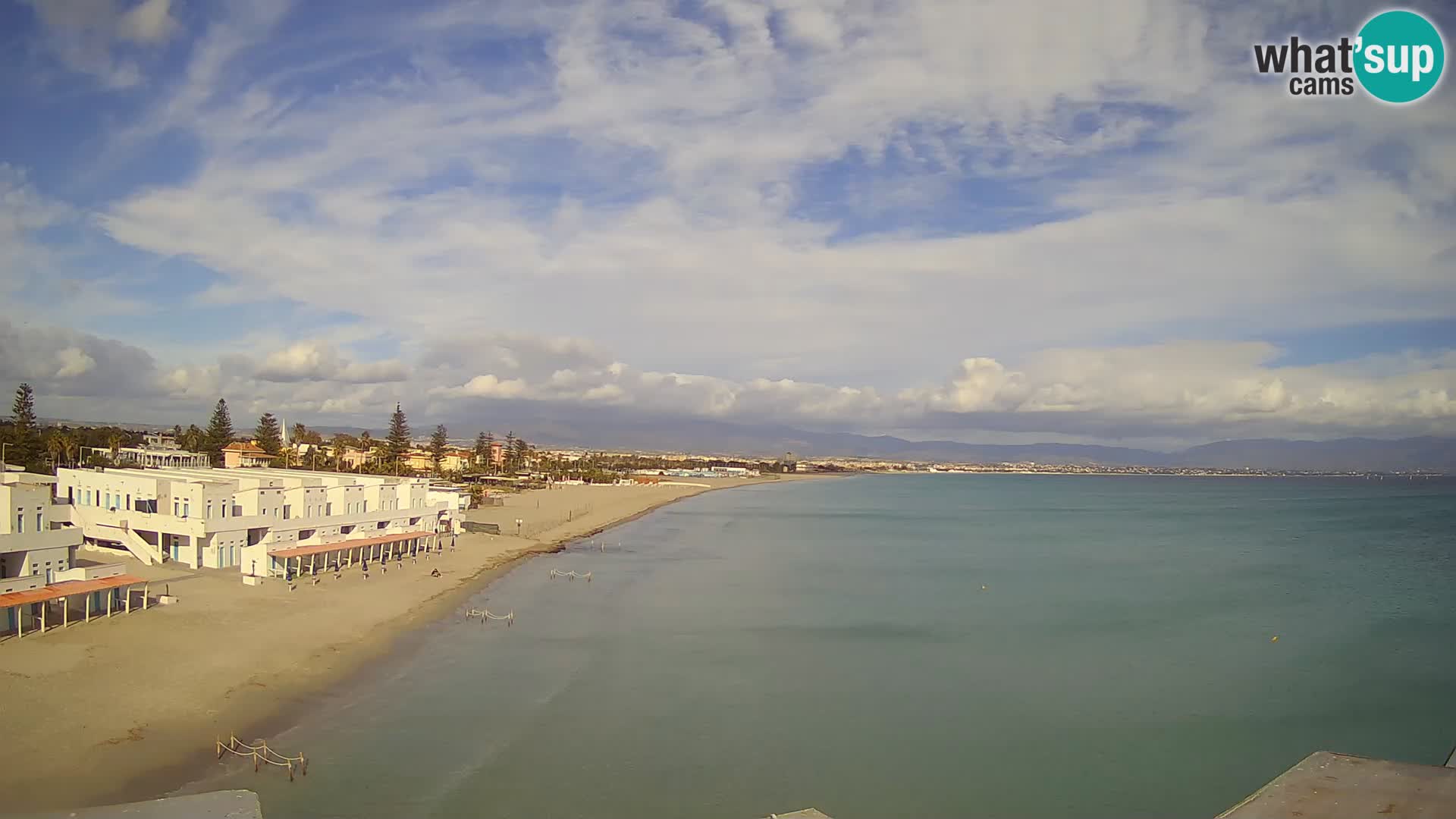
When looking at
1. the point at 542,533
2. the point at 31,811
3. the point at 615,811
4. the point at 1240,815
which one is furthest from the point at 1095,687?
the point at 542,533

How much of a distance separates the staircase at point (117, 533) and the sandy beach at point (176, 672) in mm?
600

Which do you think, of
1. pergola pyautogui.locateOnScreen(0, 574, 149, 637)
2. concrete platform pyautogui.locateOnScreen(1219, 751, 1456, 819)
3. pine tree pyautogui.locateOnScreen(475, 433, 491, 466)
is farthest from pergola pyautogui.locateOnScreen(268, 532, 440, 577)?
pine tree pyautogui.locateOnScreen(475, 433, 491, 466)

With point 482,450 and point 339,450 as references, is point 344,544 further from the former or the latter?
point 482,450

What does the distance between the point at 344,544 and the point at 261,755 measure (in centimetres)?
1873

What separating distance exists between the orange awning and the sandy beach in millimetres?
1138

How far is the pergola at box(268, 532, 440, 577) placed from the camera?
2845 centimetres

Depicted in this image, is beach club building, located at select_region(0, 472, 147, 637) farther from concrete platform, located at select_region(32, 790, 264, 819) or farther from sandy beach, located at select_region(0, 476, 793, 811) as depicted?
concrete platform, located at select_region(32, 790, 264, 819)

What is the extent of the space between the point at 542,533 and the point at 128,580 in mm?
29295

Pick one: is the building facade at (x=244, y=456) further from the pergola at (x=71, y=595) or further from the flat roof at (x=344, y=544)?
the pergola at (x=71, y=595)

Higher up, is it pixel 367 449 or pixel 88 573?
pixel 367 449

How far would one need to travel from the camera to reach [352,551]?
1286 inches

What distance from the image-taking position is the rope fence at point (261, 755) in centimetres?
1388

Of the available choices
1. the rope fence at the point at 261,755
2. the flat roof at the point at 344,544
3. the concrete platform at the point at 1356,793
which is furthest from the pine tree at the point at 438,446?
the concrete platform at the point at 1356,793

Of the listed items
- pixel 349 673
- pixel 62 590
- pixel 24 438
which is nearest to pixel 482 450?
pixel 24 438
